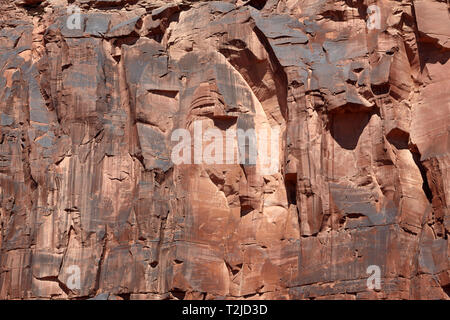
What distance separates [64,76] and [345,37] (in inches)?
321

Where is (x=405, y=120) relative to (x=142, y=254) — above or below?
above

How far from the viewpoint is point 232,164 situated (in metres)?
30.9

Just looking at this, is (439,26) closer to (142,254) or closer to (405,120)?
(405,120)

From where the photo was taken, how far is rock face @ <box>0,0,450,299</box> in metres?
28.8

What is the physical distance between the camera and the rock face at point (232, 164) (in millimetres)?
28766

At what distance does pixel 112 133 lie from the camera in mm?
31750

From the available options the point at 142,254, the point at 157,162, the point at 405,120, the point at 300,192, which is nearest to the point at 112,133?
the point at 157,162

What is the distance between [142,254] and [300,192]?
4480mm

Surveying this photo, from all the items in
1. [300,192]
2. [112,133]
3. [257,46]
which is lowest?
[300,192]

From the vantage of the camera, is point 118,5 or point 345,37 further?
point 118,5
